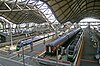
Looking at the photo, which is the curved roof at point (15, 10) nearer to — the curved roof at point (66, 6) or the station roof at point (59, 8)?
the station roof at point (59, 8)

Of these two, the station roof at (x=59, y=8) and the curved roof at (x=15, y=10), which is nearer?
the station roof at (x=59, y=8)

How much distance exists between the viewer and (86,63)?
11.1 meters

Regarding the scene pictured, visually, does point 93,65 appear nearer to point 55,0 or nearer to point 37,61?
point 37,61

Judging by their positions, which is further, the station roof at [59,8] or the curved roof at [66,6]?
the station roof at [59,8]

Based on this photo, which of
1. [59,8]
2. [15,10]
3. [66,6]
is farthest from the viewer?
[15,10]

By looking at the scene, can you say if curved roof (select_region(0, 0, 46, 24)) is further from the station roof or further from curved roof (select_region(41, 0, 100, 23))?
curved roof (select_region(41, 0, 100, 23))

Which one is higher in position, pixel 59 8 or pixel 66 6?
pixel 66 6

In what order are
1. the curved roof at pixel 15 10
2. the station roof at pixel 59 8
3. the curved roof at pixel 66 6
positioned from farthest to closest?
the curved roof at pixel 15 10
the station roof at pixel 59 8
the curved roof at pixel 66 6

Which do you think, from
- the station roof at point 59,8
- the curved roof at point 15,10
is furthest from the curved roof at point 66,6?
the curved roof at point 15,10

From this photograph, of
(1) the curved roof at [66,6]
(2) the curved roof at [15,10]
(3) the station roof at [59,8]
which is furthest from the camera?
(2) the curved roof at [15,10]

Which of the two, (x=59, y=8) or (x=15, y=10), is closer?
(x=59, y=8)

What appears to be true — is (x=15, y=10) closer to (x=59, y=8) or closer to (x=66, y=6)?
(x=59, y=8)

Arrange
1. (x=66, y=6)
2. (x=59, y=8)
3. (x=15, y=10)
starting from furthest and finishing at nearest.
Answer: (x=15, y=10) → (x=66, y=6) → (x=59, y=8)

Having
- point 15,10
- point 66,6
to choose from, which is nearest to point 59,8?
point 66,6
